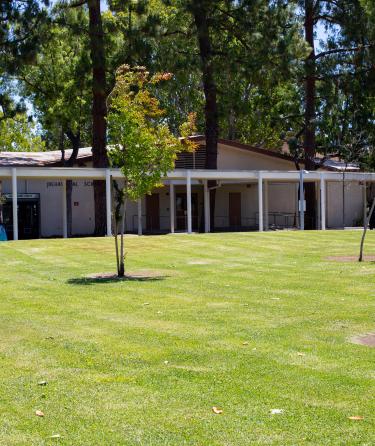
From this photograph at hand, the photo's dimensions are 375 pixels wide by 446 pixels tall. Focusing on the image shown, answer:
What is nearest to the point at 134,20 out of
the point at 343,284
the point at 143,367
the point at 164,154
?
the point at 164,154

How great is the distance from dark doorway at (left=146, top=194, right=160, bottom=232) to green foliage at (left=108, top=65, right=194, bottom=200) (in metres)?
24.5

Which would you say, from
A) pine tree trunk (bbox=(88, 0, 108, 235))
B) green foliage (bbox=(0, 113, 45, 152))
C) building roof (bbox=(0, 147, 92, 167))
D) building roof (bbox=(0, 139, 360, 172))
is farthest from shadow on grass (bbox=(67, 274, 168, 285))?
green foliage (bbox=(0, 113, 45, 152))

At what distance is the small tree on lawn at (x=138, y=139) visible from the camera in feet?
50.3

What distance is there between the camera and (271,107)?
151 ft

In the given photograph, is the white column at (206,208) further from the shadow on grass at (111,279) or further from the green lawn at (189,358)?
the shadow on grass at (111,279)

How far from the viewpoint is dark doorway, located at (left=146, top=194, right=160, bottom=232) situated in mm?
40750

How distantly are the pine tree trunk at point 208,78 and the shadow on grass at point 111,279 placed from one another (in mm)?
17773

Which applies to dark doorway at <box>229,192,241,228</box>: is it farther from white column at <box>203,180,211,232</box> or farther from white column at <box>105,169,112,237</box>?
white column at <box>105,169,112,237</box>

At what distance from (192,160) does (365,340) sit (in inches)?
1213

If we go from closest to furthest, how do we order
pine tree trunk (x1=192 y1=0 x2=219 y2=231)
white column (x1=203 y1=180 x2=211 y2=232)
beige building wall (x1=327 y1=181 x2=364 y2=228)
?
pine tree trunk (x1=192 y1=0 x2=219 y2=231), white column (x1=203 y1=180 x2=211 y2=232), beige building wall (x1=327 y1=181 x2=364 y2=228)

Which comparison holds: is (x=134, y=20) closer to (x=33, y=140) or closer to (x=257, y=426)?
(x=257, y=426)

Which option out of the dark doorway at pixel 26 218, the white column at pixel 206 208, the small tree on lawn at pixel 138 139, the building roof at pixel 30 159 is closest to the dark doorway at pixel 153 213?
the building roof at pixel 30 159

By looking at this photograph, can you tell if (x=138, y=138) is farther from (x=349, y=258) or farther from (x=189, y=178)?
(x=189, y=178)

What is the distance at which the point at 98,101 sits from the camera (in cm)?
3028
